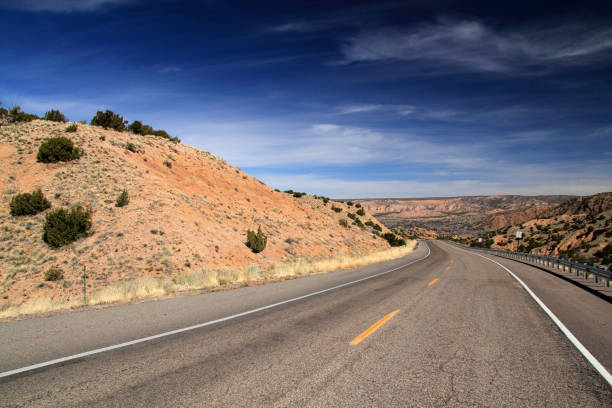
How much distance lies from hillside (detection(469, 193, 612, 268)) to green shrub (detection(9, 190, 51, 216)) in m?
40.1

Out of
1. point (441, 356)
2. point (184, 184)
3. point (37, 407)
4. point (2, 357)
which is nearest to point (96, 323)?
point (2, 357)

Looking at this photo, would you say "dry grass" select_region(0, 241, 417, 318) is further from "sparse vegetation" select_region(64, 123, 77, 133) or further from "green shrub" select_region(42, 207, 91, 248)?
"sparse vegetation" select_region(64, 123, 77, 133)

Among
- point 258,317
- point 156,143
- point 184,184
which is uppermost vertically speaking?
point 156,143

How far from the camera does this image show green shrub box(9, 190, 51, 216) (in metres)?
20.8

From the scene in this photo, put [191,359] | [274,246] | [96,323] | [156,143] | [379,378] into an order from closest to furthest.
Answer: [379,378]
[191,359]
[96,323]
[274,246]
[156,143]

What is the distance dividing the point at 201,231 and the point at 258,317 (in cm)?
1778

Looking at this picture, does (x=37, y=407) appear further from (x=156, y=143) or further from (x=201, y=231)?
(x=156, y=143)

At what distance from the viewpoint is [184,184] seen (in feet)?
105

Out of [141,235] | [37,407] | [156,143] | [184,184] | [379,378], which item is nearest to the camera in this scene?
[37,407]

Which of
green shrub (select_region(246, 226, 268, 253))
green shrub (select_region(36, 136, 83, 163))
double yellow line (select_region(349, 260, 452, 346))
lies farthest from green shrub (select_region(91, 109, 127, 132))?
double yellow line (select_region(349, 260, 452, 346))

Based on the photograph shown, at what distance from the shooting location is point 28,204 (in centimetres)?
2092

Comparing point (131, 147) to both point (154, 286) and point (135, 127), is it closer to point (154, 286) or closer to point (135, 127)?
point (135, 127)

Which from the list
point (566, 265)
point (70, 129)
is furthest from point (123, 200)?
point (566, 265)

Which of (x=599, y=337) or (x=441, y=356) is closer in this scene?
(x=441, y=356)
